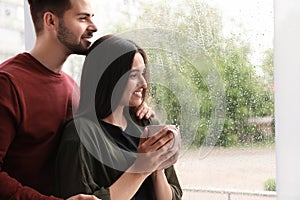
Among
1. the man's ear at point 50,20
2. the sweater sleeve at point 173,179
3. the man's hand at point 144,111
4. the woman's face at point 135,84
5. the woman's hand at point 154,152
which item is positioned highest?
the man's ear at point 50,20

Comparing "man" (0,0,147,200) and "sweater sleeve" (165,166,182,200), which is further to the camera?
"sweater sleeve" (165,166,182,200)

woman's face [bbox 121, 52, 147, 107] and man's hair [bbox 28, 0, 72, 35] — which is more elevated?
man's hair [bbox 28, 0, 72, 35]

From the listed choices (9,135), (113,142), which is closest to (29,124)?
(9,135)

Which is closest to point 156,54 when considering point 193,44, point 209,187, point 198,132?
point 193,44

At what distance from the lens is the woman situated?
1.19 m

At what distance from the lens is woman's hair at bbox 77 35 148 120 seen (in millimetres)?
1241

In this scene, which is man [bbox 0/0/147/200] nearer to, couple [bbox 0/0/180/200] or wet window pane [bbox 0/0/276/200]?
couple [bbox 0/0/180/200]

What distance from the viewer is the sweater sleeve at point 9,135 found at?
1.16 m

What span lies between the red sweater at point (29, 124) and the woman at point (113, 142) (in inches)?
2.1

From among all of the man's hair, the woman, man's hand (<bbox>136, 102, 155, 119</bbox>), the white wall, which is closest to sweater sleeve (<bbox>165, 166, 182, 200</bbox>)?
the woman

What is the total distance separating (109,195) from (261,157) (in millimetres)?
386

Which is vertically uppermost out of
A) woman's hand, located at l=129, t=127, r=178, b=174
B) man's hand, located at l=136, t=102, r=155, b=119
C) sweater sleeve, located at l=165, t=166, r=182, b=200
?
man's hand, located at l=136, t=102, r=155, b=119

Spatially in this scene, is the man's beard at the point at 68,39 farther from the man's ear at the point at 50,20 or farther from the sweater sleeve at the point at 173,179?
the sweater sleeve at the point at 173,179

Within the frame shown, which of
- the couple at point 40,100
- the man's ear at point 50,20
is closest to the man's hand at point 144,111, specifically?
the couple at point 40,100
